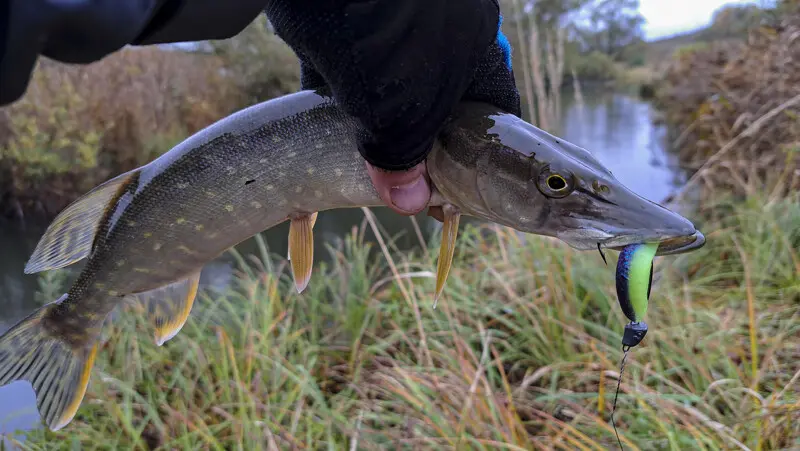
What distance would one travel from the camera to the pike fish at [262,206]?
4.04 ft

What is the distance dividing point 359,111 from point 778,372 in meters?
2.22

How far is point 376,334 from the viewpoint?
10.9 ft

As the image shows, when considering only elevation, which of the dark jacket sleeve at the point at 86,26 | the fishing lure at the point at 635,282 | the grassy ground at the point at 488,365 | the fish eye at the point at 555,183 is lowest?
the grassy ground at the point at 488,365

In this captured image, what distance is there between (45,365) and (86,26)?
133cm

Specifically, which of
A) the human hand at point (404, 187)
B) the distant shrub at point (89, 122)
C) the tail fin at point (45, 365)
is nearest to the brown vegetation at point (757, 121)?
the human hand at point (404, 187)

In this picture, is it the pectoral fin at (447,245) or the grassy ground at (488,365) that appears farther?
the grassy ground at (488,365)

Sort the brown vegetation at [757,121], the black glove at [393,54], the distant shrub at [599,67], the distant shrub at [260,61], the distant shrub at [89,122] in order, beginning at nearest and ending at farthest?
the black glove at [393,54], the brown vegetation at [757,121], the distant shrub at [89,122], the distant shrub at [260,61], the distant shrub at [599,67]

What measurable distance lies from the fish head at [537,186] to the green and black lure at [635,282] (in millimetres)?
34

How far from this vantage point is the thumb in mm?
1287

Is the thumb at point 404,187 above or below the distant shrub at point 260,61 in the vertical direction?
above

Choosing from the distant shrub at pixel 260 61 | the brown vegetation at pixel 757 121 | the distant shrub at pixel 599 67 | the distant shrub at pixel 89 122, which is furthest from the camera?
the distant shrub at pixel 599 67

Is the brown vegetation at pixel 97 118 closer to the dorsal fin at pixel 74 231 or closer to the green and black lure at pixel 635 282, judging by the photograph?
the dorsal fin at pixel 74 231

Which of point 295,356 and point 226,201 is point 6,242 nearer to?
point 295,356

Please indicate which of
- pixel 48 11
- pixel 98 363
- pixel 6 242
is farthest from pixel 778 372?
pixel 6 242
